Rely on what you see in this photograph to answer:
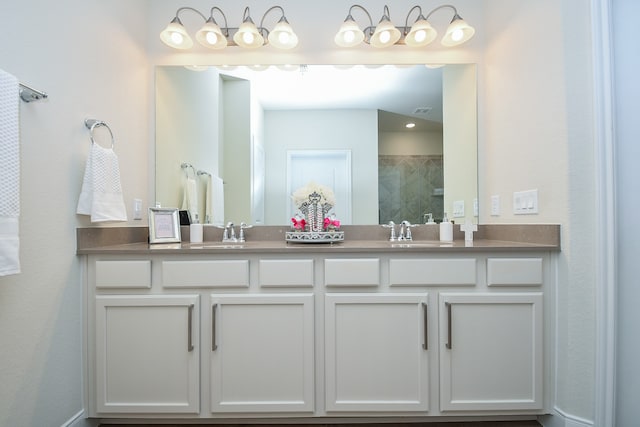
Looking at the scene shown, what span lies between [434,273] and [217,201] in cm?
135

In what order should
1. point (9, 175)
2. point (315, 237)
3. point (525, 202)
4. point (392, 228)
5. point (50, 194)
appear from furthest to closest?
point (392, 228), point (315, 237), point (525, 202), point (50, 194), point (9, 175)

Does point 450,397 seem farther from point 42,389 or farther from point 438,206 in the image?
point 42,389

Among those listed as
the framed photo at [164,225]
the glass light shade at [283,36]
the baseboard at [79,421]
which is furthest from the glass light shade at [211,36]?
the baseboard at [79,421]

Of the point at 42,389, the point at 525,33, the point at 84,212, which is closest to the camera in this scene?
the point at 42,389

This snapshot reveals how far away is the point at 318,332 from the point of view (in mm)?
1354

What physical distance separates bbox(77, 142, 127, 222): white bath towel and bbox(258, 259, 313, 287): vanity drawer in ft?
2.39

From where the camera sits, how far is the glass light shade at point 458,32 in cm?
174

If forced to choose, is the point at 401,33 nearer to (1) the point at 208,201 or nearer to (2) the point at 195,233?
(1) the point at 208,201

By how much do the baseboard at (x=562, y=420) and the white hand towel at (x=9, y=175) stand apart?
85.5 inches

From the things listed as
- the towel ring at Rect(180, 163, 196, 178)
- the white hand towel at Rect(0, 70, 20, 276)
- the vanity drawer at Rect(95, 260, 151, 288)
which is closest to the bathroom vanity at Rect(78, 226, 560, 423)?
the vanity drawer at Rect(95, 260, 151, 288)

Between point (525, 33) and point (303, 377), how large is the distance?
79.7 inches

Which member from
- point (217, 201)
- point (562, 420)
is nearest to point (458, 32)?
point (217, 201)

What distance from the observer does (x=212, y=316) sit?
52.3 inches

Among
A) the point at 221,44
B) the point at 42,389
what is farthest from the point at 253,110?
the point at 42,389
